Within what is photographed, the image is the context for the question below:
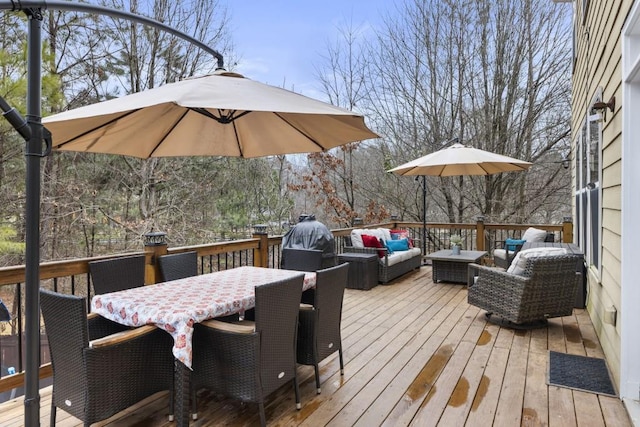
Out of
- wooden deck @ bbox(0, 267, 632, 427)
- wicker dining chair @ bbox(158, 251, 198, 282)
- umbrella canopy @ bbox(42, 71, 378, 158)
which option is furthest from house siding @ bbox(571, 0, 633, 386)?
wicker dining chair @ bbox(158, 251, 198, 282)

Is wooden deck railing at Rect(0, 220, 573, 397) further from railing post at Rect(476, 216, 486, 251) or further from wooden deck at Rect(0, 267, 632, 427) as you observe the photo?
wooden deck at Rect(0, 267, 632, 427)

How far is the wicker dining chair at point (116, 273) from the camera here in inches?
117

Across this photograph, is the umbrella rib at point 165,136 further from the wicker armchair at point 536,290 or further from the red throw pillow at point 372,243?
the red throw pillow at point 372,243

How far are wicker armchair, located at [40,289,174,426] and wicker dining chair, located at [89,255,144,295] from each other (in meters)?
0.85

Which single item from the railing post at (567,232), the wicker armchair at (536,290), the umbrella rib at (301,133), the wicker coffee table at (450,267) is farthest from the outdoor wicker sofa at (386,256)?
the umbrella rib at (301,133)

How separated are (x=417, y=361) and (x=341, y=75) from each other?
32.9 feet

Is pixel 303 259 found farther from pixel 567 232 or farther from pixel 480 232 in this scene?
pixel 567 232

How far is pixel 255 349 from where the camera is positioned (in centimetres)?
221

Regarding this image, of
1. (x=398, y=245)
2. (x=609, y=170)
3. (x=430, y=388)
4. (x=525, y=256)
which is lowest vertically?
(x=430, y=388)

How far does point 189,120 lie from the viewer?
10.8 ft

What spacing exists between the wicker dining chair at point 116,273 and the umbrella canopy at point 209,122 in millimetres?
873

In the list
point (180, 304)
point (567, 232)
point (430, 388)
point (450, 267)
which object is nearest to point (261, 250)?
point (180, 304)

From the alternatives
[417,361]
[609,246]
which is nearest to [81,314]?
[417,361]

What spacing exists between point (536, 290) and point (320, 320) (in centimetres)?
252
